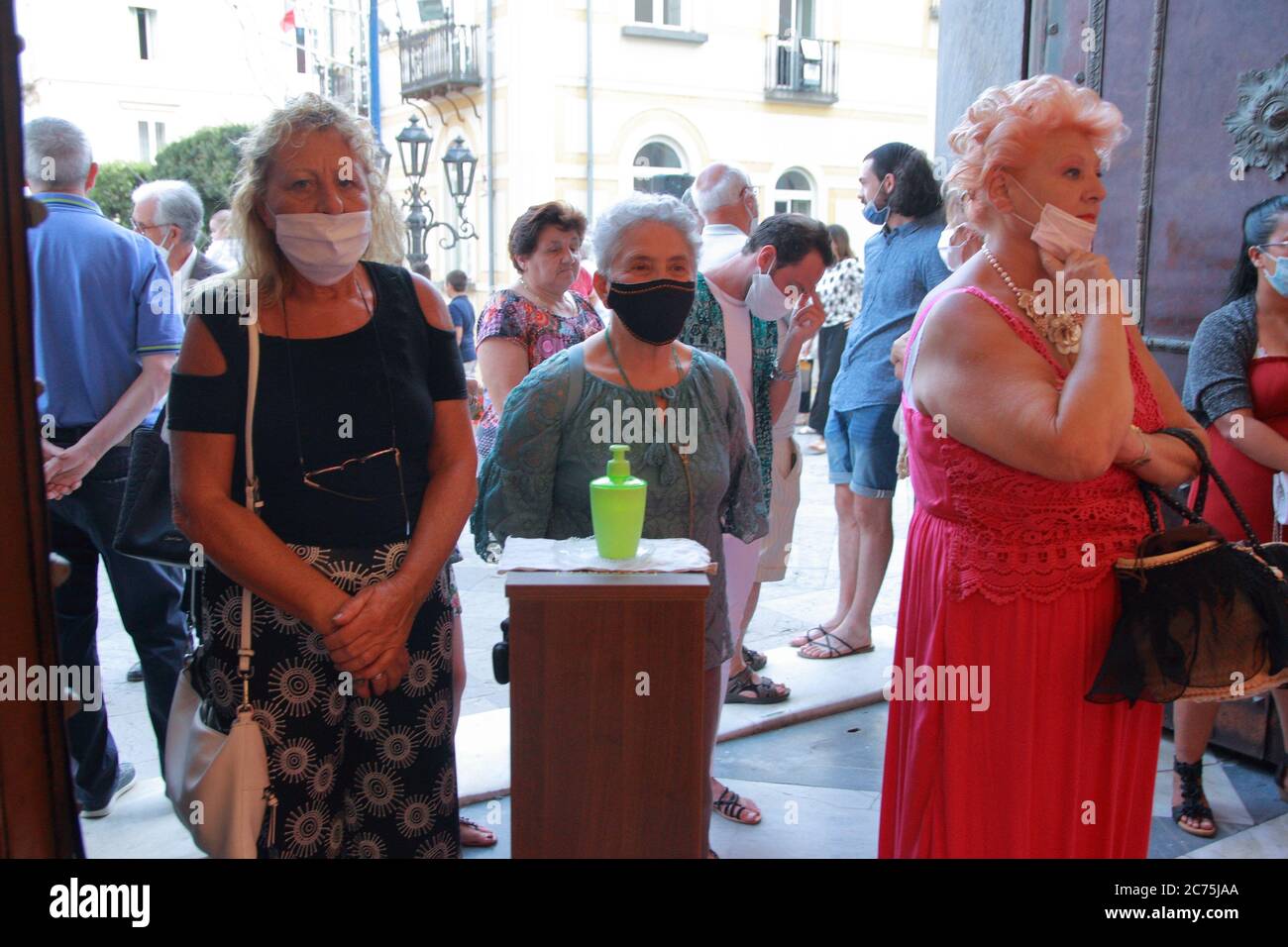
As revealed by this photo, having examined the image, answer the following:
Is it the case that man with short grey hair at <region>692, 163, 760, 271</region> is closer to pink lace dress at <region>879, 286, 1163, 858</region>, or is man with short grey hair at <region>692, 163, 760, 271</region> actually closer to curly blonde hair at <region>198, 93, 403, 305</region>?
pink lace dress at <region>879, 286, 1163, 858</region>

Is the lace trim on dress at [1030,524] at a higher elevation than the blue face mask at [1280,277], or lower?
lower

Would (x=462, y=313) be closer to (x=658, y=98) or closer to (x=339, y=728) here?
(x=339, y=728)

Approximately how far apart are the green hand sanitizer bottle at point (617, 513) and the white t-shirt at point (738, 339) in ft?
5.12

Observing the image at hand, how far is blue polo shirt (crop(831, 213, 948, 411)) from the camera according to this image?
455 cm

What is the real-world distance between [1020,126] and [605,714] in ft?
4.75

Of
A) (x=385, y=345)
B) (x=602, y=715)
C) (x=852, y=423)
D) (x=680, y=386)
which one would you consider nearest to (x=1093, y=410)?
(x=680, y=386)

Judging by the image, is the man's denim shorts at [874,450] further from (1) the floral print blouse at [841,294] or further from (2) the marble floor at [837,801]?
(1) the floral print blouse at [841,294]

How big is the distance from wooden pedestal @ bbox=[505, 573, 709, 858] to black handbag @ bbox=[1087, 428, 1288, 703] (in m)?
0.91

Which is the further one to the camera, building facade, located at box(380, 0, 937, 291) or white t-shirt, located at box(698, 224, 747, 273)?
building facade, located at box(380, 0, 937, 291)

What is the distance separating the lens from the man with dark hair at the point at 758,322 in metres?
3.43

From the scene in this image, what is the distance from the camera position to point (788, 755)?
3.93 meters

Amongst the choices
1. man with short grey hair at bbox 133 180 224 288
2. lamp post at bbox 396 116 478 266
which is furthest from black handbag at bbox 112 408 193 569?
lamp post at bbox 396 116 478 266

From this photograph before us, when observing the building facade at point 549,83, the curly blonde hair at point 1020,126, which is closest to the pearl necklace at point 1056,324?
the curly blonde hair at point 1020,126

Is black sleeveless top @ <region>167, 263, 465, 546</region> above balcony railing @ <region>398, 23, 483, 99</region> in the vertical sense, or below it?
below
